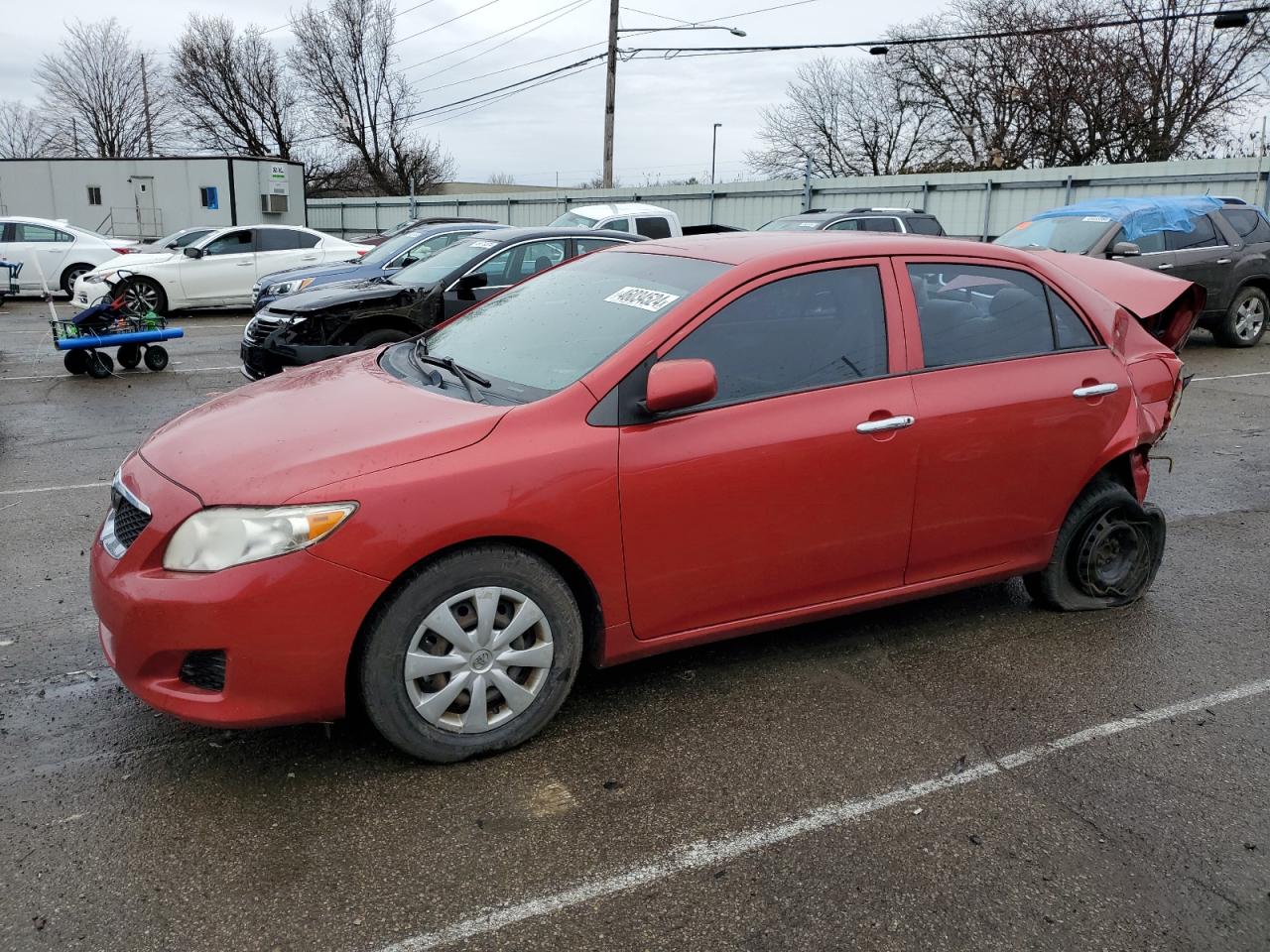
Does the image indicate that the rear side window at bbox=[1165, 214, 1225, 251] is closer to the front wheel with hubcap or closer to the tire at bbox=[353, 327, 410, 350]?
the front wheel with hubcap

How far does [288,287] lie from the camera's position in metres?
12.3

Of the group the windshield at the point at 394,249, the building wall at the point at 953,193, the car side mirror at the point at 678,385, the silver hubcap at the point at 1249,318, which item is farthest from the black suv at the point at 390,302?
the building wall at the point at 953,193

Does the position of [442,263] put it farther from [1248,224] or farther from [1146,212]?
[1248,224]

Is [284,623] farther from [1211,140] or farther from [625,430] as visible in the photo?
[1211,140]

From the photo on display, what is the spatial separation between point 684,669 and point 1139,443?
2.27 m

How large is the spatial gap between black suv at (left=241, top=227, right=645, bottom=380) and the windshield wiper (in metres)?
4.12

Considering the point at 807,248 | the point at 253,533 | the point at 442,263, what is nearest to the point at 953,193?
the point at 442,263

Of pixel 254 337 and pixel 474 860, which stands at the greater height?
pixel 254 337

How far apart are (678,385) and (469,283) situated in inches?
253

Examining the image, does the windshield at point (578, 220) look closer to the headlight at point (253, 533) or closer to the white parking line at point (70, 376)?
the white parking line at point (70, 376)

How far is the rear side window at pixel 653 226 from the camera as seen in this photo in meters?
16.1

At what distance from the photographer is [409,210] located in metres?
37.1

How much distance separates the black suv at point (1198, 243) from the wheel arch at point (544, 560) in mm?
10363

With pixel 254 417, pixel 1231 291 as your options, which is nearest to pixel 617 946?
pixel 254 417
